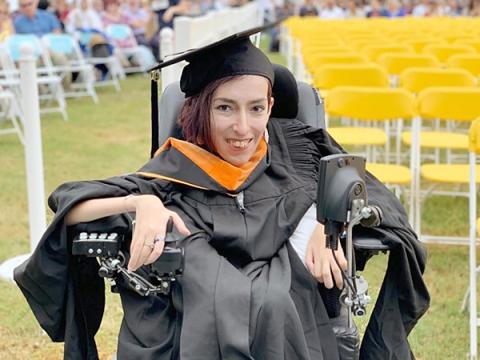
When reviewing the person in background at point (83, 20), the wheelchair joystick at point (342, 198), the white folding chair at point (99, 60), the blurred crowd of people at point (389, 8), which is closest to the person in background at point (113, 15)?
the person in background at point (83, 20)

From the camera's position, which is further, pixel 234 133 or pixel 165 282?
pixel 234 133

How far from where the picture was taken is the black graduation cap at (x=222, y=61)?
8.64 feet

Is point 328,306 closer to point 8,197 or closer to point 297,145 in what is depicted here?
point 297,145

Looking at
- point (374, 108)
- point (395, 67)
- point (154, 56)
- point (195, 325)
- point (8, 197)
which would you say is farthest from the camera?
point (154, 56)

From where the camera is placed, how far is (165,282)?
7.91 ft

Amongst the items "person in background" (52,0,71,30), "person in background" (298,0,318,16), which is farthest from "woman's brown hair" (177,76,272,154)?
"person in background" (298,0,318,16)

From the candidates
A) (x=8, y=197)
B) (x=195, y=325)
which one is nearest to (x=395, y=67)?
(x=8, y=197)

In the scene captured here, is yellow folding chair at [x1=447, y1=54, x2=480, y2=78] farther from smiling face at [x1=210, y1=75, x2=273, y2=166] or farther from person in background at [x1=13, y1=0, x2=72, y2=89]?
person in background at [x1=13, y1=0, x2=72, y2=89]

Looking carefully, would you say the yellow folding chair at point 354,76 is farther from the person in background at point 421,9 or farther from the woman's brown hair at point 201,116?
the person in background at point 421,9

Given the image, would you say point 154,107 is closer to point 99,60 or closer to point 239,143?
point 239,143

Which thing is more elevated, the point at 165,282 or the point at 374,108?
the point at 165,282

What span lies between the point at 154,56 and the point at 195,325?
1514cm

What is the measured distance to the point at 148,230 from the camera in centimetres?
233

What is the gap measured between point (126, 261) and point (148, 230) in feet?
0.67
